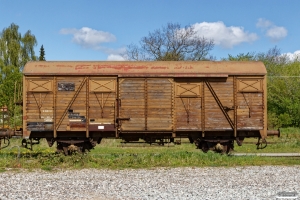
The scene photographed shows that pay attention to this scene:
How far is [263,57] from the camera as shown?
61875 mm

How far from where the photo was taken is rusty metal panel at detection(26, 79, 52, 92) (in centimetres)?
1827

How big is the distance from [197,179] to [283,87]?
38.5m

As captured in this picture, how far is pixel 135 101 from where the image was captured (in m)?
18.4

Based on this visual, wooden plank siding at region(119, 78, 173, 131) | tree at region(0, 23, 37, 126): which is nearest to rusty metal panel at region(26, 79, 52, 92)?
wooden plank siding at region(119, 78, 173, 131)

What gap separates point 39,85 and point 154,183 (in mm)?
8769

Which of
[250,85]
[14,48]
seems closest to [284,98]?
[250,85]

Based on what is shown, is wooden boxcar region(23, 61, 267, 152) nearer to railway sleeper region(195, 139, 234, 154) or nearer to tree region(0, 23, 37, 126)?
railway sleeper region(195, 139, 234, 154)

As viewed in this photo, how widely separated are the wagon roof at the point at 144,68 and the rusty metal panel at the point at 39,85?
0.34 metres

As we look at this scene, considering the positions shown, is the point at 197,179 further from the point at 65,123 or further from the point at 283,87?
the point at 283,87

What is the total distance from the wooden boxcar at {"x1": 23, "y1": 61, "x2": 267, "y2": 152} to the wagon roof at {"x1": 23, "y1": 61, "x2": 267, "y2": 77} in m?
0.04

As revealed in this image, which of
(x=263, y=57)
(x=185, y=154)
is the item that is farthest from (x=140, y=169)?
(x=263, y=57)

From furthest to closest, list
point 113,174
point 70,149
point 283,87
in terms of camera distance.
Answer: point 283,87
point 70,149
point 113,174

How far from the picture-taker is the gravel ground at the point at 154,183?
984cm

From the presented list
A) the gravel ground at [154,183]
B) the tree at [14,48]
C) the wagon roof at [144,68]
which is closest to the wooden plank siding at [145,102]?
the wagon roof at [144,68]
